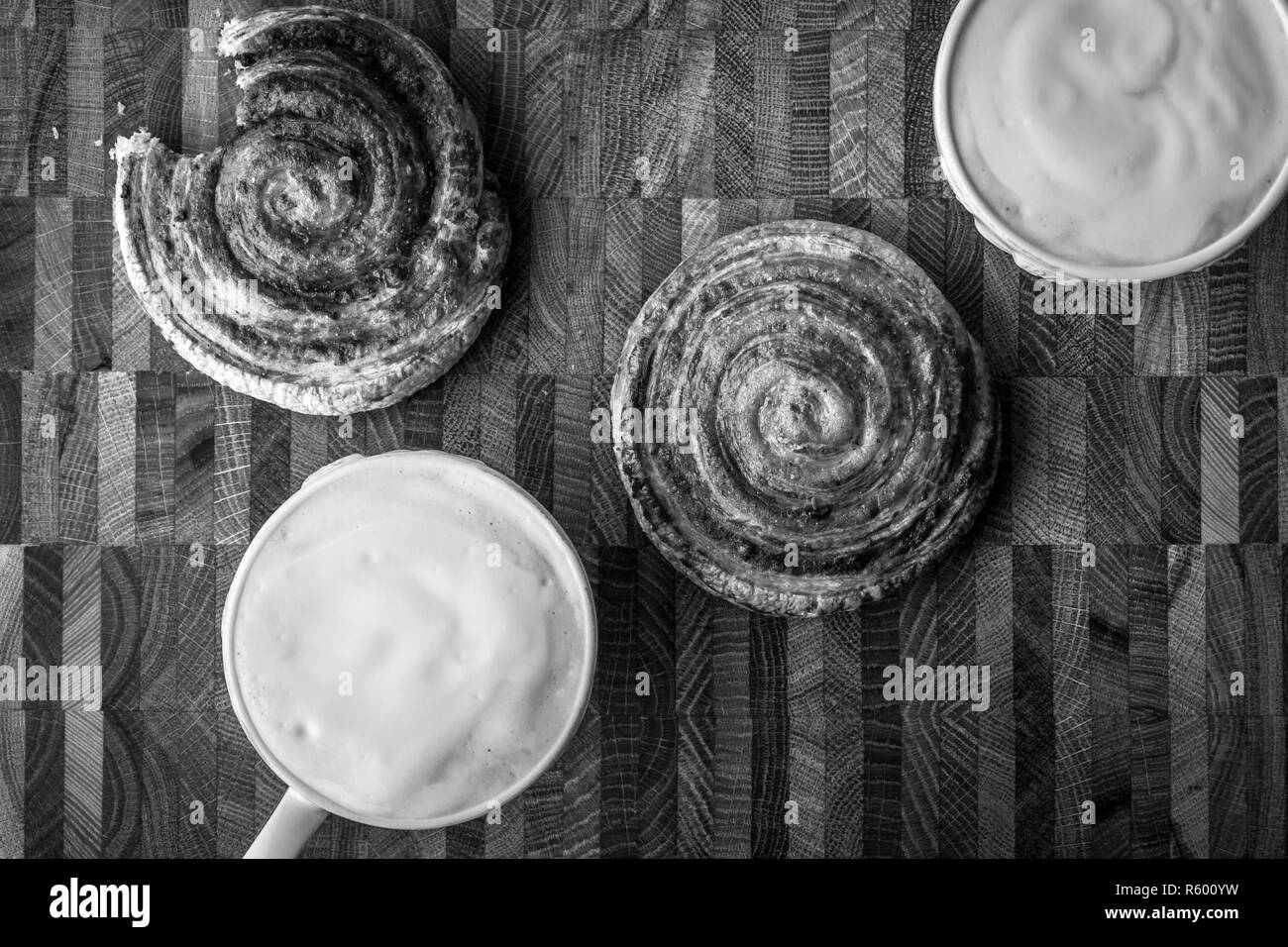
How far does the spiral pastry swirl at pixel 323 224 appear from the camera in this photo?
1.44 m

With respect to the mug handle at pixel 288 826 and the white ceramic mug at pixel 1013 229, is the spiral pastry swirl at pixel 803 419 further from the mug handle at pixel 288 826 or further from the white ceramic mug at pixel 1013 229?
the mug handle at pixel 288 826

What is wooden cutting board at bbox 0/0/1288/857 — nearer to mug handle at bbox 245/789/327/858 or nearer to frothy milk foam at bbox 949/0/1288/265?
frothy milk foam at bbox 949/0/1288/265

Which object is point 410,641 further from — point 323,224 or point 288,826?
point 323,224

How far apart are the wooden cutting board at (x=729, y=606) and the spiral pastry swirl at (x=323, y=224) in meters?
0.08

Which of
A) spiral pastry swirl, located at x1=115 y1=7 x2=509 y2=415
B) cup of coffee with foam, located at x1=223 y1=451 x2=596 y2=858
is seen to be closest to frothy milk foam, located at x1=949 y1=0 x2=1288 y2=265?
spiral pastry swirl, located at x1=115 y1=7 x2=509 y2=415

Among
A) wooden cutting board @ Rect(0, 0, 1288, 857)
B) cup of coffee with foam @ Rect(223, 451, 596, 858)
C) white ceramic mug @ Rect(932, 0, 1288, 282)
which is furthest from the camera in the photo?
wooden cutting board @ Rect(0, 0, 1288, 857)

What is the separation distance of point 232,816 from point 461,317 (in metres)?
0.85

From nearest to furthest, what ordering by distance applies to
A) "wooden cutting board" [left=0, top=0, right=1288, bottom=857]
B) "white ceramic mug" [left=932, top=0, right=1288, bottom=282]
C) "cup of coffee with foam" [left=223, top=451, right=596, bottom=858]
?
"cup of coffee with foam" [left=223, top=451, right=596, bottom=858] < "white ceramic mug" [left=932, top=0, right=1288, bottom=282] < "wooden cutting board" [left=0, top=0, right=1288, bottom=857]

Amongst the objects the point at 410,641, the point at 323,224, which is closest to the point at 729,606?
the point at 410,641

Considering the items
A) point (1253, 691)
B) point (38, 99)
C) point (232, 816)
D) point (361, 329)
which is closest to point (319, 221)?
point (361, 329)

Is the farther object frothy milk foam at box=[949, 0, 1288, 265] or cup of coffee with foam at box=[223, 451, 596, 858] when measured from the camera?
frothy milk foam at box=[949, 0, 1288, 265]

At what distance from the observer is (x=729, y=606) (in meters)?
1.52

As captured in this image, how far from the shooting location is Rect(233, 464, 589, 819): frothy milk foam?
3.83 ft

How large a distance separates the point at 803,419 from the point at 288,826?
866 millimetres
